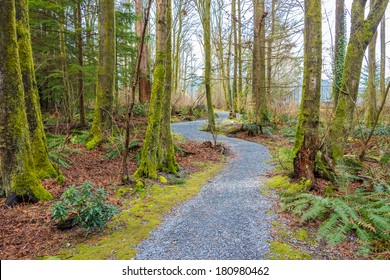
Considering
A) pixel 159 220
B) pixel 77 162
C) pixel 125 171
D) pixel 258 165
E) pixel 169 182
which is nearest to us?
pixel 159 220

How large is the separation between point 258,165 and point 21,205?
5565 mm

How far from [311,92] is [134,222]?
404 centimetres

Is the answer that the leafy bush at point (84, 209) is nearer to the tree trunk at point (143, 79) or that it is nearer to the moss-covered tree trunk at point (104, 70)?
the moss-covered tree trunk at point (104, 70)

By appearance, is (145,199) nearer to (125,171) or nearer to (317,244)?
(125,171)

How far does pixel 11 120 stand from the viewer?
4047 mm

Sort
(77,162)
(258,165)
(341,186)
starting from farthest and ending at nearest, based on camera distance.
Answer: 1. (258,165)
2. (77,162)
3. (341,186)

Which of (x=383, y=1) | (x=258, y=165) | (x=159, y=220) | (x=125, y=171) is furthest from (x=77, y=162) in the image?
(x=383, y=1)

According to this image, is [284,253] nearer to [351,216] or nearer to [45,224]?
[351,216]

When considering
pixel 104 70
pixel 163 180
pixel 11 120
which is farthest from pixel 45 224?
pixel 104 70

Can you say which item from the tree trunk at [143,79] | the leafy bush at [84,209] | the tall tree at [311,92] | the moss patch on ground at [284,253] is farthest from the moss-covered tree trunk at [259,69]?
the leafy bush at [84,209]

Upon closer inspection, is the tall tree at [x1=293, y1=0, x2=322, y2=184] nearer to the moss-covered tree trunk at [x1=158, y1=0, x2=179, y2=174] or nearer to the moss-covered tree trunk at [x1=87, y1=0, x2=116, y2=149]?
the moss-covered tree trunk at [x1=158, y1=0, x2=179, y2=174]

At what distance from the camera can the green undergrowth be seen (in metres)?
3.05

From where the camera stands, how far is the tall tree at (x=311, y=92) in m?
4.90
